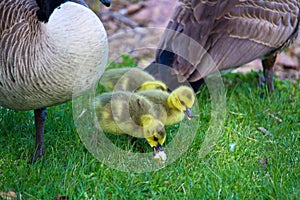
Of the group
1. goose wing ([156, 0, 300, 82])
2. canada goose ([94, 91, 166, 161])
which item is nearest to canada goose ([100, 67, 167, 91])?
goose wing ([156, 0, 300, 82])

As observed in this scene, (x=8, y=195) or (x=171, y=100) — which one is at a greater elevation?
(x=171, y=100)

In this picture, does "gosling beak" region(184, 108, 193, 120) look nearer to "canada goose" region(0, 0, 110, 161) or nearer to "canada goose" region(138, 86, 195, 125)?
"canada goose" region(138, 86, 195, 125)

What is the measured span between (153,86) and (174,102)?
618mm

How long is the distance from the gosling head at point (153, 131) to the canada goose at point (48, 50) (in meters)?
0.67

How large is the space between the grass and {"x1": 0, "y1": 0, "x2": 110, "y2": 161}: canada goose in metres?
0.58

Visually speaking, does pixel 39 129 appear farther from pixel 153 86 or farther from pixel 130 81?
pixel 153 86

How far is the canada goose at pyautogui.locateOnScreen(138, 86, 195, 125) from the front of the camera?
4.30m

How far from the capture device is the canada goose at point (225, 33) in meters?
4.93

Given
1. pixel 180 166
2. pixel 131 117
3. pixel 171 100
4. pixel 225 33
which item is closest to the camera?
pixel 180 166

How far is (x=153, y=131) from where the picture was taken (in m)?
4.04

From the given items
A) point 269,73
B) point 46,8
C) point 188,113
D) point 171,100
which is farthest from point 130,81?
point 269,73

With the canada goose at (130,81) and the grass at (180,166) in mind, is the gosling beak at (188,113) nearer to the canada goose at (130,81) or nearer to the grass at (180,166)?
the grass at (180,166)

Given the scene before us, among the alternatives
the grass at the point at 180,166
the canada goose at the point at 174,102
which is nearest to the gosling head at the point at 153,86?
the canada goose at the point at 174,102

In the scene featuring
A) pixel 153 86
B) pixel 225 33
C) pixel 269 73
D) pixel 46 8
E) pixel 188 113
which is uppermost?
pixel 46 8
